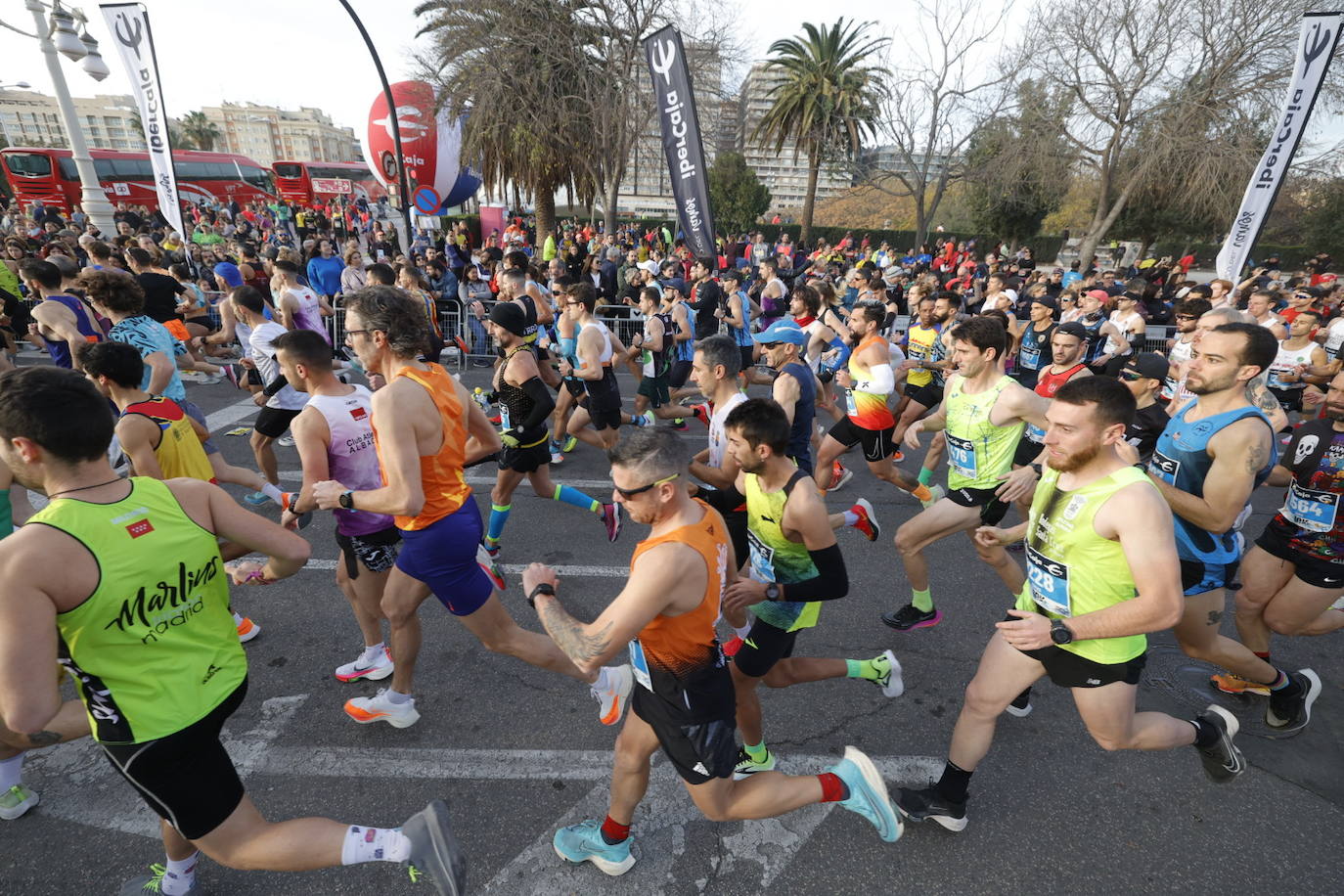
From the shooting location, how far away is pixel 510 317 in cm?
468

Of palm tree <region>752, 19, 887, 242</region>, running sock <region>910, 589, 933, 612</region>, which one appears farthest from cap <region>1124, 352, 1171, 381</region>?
palm tree <region>752, 19, 887, 242</region>

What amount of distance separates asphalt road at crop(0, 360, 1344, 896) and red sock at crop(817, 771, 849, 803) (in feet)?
1.12

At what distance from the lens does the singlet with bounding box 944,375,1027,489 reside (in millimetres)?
3893

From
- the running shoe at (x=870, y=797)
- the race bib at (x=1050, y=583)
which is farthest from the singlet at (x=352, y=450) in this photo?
the race bib at (x=1050, y=583)

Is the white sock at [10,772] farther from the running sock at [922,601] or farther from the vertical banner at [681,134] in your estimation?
the vertical banner at [681,134]

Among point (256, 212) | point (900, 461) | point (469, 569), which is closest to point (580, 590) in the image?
point (469, 569)

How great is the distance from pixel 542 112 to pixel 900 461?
1743 centimetres

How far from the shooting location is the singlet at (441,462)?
304 cm

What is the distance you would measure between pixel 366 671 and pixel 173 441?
1.72 metres

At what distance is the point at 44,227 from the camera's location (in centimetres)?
1948

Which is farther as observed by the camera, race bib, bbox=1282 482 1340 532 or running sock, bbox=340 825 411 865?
race bib, bbox=1282 482 1340 532

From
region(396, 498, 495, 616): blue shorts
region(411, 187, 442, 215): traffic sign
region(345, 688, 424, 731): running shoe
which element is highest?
region(411, 187, 442, 215): traffic sign

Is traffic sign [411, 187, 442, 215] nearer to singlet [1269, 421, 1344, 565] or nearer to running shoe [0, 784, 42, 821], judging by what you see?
running shoe [0, 784, 42, 821]

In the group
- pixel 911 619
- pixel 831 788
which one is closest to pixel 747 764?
pixel 831 788
